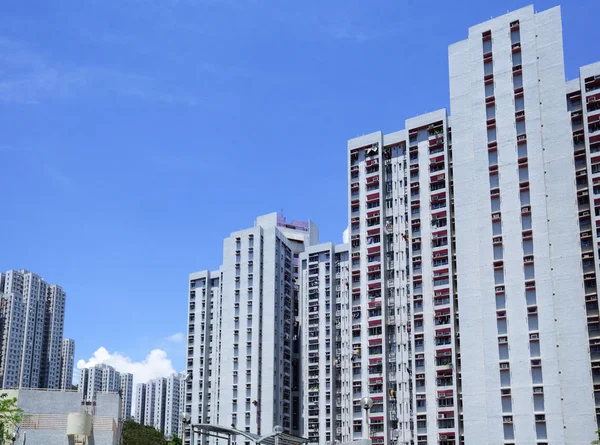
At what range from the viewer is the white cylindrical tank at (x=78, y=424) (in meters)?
58.0

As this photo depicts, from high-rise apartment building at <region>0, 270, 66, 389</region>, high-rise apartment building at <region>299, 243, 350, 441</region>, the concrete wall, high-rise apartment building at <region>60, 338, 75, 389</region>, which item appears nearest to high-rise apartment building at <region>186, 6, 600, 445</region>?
high-rise apartment building at <region>299, 243, 350, 441</region>

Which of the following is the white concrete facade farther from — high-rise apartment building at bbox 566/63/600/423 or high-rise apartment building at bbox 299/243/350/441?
high-rise apartment building at bbox 299/243/350/441

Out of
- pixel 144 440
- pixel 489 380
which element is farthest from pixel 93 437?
pixel 144 440

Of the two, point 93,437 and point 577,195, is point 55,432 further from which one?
point 577,195

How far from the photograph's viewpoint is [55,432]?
6028cm

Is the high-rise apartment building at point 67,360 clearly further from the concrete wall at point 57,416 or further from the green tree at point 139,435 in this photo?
the concrete wall at point 57,416

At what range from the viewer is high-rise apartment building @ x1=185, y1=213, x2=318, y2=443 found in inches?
4028

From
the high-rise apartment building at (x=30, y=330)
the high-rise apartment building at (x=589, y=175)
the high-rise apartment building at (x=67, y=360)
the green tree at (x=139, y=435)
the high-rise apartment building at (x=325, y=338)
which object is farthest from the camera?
the high-rise apartment building at (x=67, y=360)

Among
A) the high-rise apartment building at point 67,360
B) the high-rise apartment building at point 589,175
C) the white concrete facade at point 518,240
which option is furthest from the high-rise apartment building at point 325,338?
the high-rise apartment building at point 67,360

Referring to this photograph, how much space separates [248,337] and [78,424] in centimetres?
4801

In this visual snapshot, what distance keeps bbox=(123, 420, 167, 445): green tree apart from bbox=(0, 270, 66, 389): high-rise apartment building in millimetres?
32102

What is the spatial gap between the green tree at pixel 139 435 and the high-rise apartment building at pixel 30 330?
105ft

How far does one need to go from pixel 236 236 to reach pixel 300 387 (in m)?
23.0

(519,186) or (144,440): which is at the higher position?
(519,186)
